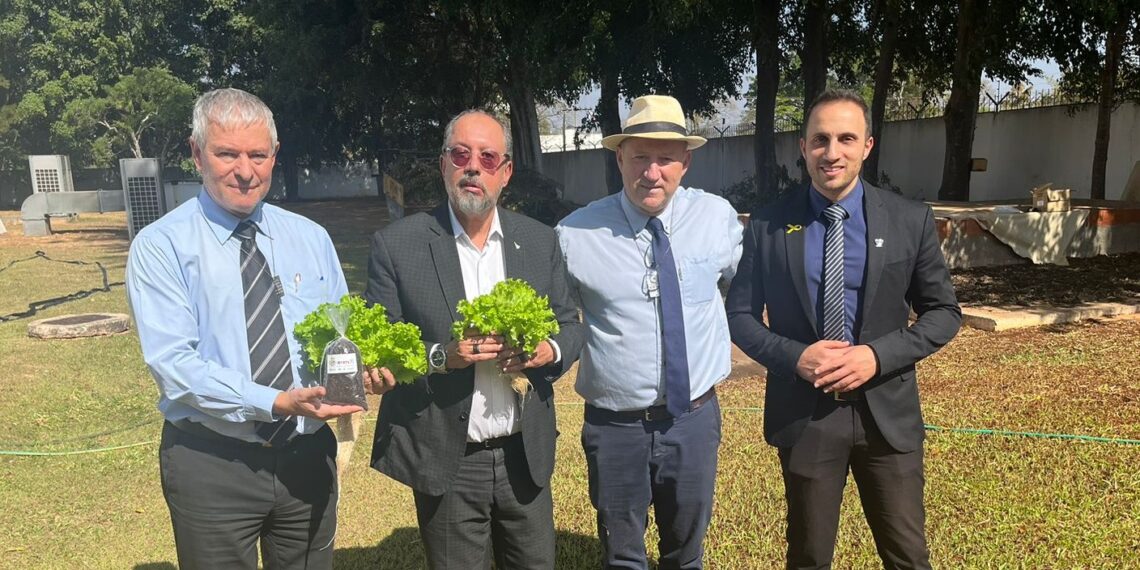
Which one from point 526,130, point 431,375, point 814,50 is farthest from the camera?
point 526,130

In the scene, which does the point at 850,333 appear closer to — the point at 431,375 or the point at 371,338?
the point at 431,375

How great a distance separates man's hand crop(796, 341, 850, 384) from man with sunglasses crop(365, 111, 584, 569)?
886 millimetres

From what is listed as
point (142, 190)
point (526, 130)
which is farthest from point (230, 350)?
point (526, 130)

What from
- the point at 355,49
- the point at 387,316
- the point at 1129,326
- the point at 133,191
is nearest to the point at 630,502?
the point at 387,316

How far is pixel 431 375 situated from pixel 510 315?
1.71ft

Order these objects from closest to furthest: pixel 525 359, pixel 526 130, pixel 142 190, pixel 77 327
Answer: pixel 525 359 → pixel 77 327 → pixel 142 190 → pixel 526 130

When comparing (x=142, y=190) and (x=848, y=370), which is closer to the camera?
(x=848, y=370)

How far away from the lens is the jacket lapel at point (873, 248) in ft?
10.5

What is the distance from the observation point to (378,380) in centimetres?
296

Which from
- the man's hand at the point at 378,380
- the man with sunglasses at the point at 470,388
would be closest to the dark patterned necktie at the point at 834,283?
the man with sunglasses at the point at 470,388

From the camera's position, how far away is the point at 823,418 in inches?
129

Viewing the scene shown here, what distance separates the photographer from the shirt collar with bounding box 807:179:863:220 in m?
3.33

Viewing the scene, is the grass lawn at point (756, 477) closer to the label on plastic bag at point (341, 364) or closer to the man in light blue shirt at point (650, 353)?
the man in light blue shirt at point (650, 353)

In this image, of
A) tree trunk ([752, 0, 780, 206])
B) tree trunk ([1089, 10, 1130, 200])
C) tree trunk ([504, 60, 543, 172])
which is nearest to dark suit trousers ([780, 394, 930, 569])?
tree trunk ([752, 0, 780, 206])
